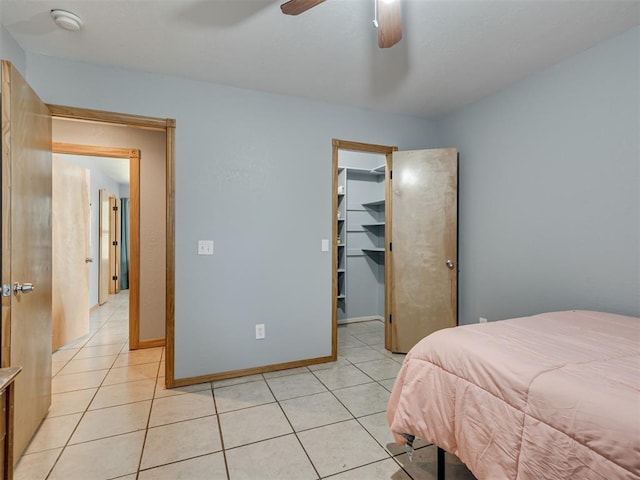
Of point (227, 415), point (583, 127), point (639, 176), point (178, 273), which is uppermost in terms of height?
point (583, 127)

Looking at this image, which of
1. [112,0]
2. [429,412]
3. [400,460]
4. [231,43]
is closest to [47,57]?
[112,0]

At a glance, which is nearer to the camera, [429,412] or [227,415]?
[429,412]

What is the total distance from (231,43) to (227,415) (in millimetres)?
2493

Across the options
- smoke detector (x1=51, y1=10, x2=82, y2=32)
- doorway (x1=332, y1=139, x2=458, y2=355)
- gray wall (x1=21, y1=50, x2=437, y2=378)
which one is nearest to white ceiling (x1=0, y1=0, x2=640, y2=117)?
smoke detector (x1=51, y1=10, x2=82, y2=32)

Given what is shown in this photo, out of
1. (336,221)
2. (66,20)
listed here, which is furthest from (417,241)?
(66,20)

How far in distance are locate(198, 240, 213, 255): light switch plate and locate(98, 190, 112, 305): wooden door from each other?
14.1 feet

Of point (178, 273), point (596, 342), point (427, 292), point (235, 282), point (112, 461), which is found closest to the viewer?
point (596, 342)

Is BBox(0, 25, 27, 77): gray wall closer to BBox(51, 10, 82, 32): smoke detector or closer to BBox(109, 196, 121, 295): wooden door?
BBox(51, 10, 82, 32): smoke detector

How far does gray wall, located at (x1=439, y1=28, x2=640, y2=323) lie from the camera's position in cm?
202

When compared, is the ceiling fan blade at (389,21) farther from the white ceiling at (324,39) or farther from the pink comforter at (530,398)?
the pink comforter at (530,398)

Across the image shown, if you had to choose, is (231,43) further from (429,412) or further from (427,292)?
(427,292)

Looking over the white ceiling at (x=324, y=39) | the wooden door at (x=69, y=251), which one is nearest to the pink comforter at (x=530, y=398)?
the white ceiling at (x=324, y=39)

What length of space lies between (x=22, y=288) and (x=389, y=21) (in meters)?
2.28

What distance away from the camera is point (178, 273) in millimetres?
2553
